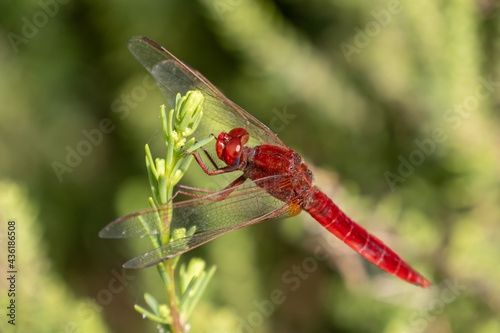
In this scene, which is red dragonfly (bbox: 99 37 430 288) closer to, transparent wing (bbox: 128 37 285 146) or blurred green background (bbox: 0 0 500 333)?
transparent wing (bbox: 128 37 285 146)

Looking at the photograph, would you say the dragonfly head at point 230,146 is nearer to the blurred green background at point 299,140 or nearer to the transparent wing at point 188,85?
the transparent wing at point 188,85

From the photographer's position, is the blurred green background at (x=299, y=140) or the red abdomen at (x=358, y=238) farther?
the blurred green background at (x=299, y=140)

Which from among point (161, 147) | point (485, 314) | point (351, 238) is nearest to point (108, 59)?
point (161, 147)

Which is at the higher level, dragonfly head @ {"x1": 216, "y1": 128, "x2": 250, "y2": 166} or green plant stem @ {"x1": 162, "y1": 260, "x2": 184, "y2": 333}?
dragonfly head @ {"x1": 216, "y1": 128, "x2": 250, "y2": 166}

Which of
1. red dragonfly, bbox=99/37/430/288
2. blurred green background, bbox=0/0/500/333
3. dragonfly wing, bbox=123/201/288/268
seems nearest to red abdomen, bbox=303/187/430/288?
red dragonfly, bbox=99/37/430/288

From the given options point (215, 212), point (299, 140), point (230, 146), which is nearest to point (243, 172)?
point (230, 146)

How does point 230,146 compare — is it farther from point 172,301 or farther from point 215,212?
point 172,301

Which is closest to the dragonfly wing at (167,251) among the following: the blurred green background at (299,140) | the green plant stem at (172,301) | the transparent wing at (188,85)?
the green plant stem at (172,301)
